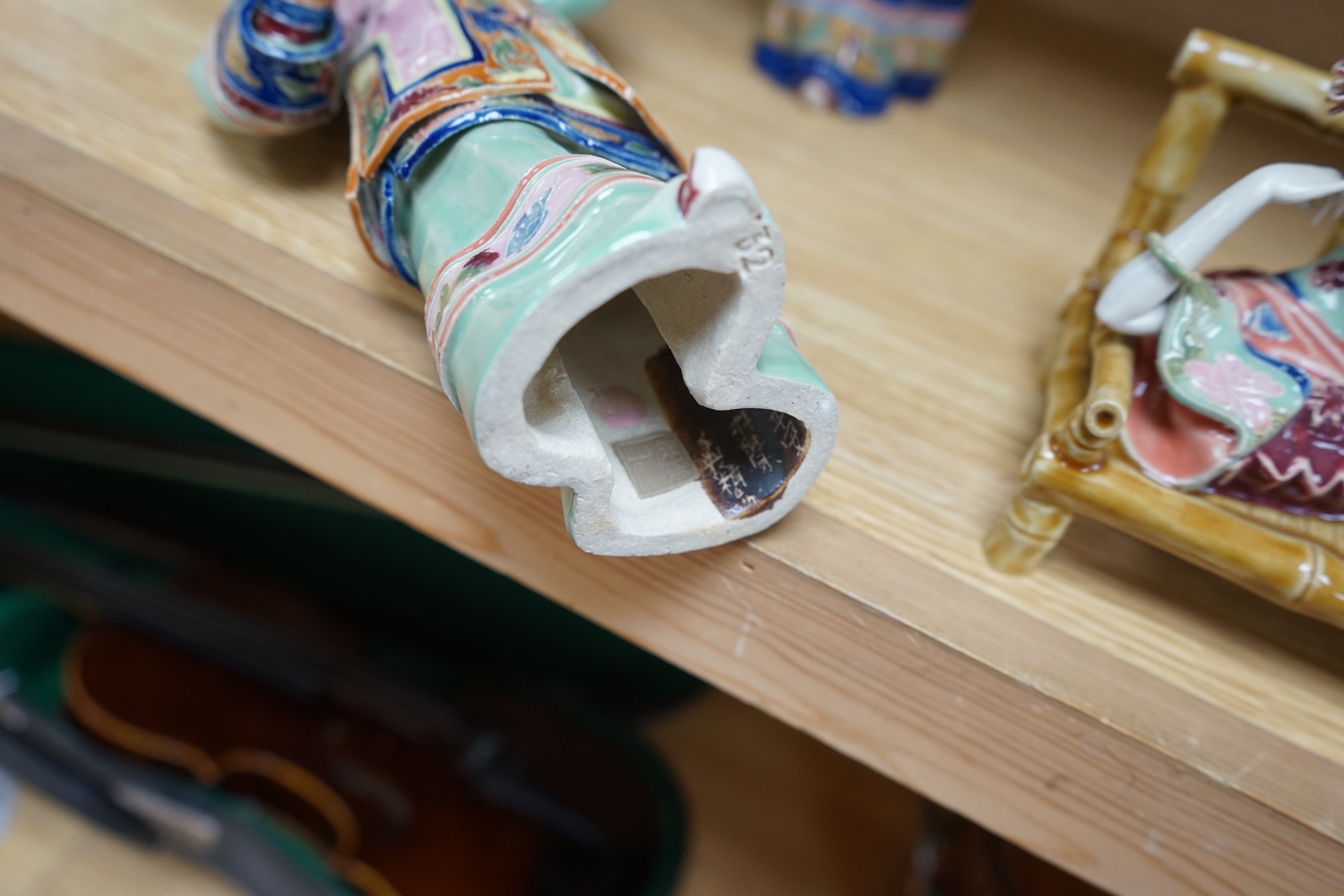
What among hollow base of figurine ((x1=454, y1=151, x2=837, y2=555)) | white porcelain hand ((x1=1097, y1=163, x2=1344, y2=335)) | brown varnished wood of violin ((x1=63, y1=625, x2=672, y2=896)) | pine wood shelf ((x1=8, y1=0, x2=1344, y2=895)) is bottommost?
brown varnished wood of violin ((x1=63, y1=625, x2=672, y2=896))

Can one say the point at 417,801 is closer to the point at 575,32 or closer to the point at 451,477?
the point at 451,477

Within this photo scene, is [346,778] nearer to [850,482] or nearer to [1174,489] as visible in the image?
[850,482]

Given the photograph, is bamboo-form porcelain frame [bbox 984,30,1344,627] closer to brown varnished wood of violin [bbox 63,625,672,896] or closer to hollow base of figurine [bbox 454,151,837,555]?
hollow base of figurine [bbox 454,151,837,555]

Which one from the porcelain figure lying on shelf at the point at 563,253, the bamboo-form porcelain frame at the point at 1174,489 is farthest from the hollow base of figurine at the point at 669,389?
the bamboo-form porcelain frame at the point at 1174,489

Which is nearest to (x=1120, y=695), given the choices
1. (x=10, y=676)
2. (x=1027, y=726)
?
(x=1027, y=726)

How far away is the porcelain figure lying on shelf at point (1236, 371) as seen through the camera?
1.23 ft

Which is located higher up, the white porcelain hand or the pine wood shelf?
the white porcelain hand

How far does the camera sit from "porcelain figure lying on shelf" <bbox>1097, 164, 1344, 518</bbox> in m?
0.38

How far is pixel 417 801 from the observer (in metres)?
0.84

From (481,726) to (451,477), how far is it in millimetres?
512

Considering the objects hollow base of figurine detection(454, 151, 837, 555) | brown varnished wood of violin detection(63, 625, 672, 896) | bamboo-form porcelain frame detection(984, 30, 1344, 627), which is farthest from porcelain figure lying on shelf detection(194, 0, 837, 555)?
brown varnished wood of violin detection(63, 625, 672, 896)

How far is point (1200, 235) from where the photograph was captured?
0.37 m

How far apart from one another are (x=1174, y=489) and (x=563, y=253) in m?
0.28

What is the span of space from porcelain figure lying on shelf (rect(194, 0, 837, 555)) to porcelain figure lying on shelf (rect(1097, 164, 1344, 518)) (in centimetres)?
15
